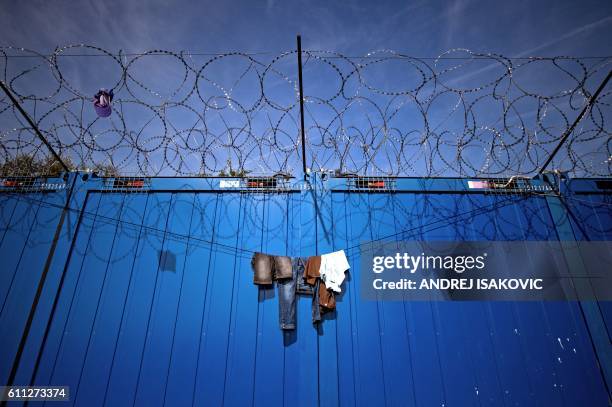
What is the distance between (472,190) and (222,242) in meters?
5.27

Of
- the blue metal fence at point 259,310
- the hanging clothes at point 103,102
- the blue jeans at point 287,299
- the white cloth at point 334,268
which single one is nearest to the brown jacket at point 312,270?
the white cloth at point 334,268

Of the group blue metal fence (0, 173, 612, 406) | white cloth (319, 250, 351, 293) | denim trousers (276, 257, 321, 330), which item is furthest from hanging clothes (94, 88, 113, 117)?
white cloth (319, 250, 351, 293)

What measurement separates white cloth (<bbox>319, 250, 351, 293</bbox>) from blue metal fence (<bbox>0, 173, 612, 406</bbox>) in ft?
0.67

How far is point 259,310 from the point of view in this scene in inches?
217

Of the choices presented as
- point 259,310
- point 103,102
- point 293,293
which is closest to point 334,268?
point 293,293

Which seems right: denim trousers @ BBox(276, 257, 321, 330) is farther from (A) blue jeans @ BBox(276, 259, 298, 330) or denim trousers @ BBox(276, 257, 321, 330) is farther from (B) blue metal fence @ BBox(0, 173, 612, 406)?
(B) blue metal fence @ BBox(0, 173, 612, 406)

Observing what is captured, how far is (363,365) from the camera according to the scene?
5.18 m

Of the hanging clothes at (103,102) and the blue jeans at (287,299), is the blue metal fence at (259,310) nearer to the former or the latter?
the blue jeans at (287,299)

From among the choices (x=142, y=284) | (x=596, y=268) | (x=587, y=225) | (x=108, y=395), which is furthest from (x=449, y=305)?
(x=108, y=395)

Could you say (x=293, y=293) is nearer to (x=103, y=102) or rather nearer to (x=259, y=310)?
(x=259, y=310)

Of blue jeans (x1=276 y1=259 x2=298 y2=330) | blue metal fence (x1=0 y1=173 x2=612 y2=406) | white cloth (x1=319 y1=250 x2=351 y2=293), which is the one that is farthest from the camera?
white cloth (x1=319 y1=250 x2=351 y2=293)

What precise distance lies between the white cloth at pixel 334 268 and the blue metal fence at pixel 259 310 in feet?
0.67

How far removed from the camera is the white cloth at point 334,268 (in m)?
5.54

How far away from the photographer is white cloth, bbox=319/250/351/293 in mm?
5535
